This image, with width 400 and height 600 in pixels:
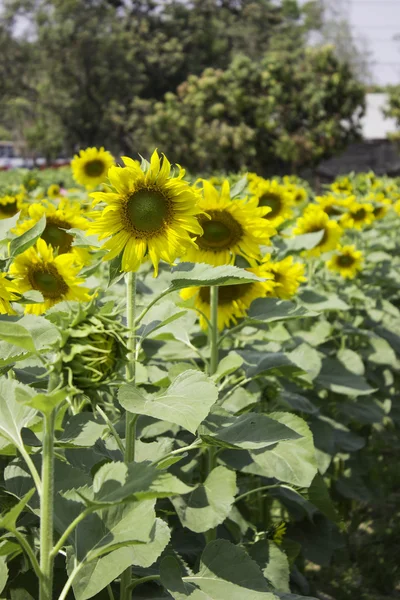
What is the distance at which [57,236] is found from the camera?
237cm

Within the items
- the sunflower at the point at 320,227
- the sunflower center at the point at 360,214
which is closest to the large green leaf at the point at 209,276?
the sunflower at the point at 320,227

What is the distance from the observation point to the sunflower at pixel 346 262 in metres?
4.27

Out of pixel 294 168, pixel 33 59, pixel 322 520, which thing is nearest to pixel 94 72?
pixel 33 59

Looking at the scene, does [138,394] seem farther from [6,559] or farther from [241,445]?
[6,559]

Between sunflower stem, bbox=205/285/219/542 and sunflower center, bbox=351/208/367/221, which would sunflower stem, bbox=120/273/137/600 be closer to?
sunflower stem, bbox=205/285/219/542

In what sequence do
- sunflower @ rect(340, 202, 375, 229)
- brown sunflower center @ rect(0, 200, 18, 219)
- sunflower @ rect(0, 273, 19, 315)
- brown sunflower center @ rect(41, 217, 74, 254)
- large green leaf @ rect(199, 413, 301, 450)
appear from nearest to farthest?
large green leaf @ rect(199, 413, 301, 450) < sunflower @ rect(0, 273, 19, 315) < brown sunflower center @ rect(41, 217, 74, 254) < brown sunflower center @ rect(0, 200, 18, 219) < sunflower @ rect(340, 202, 375, 229)

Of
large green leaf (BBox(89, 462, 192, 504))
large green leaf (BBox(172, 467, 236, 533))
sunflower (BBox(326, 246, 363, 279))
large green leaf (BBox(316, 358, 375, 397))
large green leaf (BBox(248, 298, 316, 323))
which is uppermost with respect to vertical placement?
large green leaf (BBox(89, 462, 192, 504))

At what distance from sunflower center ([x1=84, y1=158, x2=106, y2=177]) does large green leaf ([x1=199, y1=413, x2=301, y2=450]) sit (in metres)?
3.53

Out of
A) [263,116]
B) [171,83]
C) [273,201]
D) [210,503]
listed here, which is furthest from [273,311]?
[171,83]

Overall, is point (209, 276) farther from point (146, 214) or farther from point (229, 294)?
point (229, 294)

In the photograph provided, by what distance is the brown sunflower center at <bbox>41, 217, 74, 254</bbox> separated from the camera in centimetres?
231

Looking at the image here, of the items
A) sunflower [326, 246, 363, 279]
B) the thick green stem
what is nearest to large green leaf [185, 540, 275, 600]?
the thick green stem

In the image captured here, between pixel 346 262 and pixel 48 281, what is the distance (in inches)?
102

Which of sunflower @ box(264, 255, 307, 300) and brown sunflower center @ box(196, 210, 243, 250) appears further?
sunflower @ box(264, 255, 307, 300)
